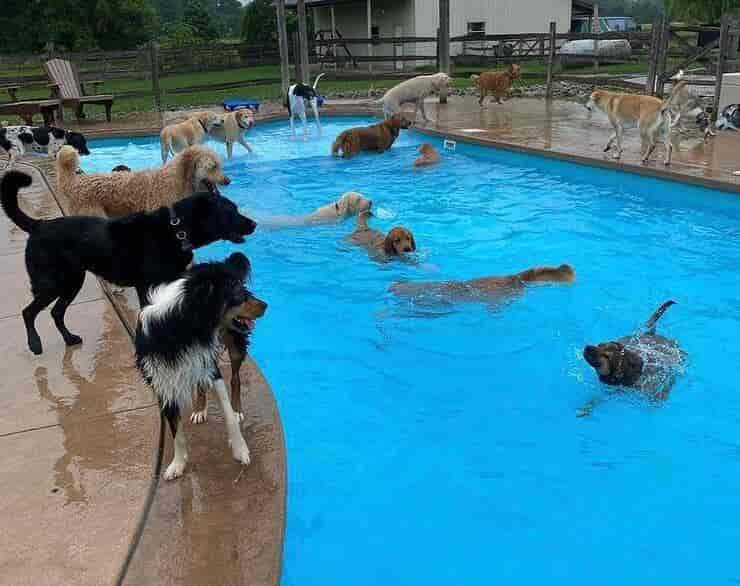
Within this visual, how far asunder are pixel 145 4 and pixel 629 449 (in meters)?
50.0

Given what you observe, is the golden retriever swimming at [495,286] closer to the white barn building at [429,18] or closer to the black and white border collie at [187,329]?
the black and white border collie at [187,329]

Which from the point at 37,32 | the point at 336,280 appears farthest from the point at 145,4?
the point at 336,280

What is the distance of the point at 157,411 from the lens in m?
3.47

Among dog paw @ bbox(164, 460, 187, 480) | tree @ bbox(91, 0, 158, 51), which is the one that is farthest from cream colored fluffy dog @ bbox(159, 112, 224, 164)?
tree @ bbox(91, 0, 158, 51)

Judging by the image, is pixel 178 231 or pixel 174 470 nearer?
pixel 174 470

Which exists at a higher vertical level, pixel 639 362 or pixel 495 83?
pixel 495 83

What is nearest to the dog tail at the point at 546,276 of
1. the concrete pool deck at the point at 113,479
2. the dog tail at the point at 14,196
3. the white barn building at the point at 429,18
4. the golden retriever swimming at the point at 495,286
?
the golden retriever swimming at the point at 495,286

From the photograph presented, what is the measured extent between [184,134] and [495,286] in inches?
294

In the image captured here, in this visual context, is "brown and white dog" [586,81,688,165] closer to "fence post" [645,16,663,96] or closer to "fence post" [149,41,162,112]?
"fence post" [645,16,663,96]

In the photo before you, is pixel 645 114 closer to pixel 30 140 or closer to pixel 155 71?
pixel 30 140

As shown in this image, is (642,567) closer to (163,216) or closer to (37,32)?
(163,216)

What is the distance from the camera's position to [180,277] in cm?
290

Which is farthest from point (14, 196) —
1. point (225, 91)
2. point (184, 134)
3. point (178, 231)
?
point (225, 91)

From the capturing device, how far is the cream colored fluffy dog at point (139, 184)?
5930mm
